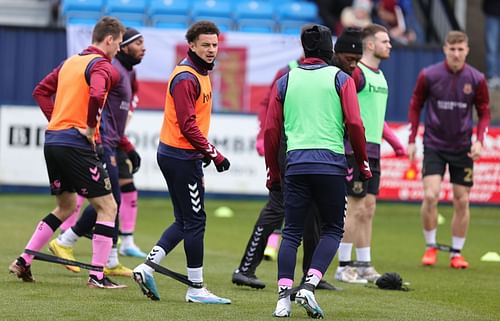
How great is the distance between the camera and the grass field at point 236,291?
8.06m

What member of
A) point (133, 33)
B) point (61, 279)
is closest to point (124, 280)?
point (61, 279)

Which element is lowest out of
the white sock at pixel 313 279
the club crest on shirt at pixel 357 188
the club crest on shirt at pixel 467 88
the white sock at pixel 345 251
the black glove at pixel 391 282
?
the black glove at pixel 391 282

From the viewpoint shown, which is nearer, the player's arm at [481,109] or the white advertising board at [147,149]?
the player's arm at [481,109]

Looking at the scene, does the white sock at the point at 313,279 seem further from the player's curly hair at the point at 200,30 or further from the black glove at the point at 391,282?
the black glove at the point at 391,282

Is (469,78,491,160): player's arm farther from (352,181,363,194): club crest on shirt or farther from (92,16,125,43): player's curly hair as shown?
(92,16,125,43): player's curly hair

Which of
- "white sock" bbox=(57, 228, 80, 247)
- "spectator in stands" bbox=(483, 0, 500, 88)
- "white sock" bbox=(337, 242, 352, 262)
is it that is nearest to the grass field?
"white sock" bbox=(57, 228, 80, 247)

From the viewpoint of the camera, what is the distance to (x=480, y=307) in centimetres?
898

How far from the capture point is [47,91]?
970cm

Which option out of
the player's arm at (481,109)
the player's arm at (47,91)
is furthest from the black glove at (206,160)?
the player's arm at (481,109)

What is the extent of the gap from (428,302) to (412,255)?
423 centimetres

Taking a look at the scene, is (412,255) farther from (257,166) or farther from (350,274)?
(257,166)

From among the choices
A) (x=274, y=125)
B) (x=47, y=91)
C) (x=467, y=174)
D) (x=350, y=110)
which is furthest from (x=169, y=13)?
(x=350, y=110)


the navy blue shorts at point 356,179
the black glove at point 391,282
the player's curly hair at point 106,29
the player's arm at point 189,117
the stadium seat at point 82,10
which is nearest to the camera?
the player's arm at point 189,117

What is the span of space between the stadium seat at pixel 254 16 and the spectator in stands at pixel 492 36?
4.68 m
